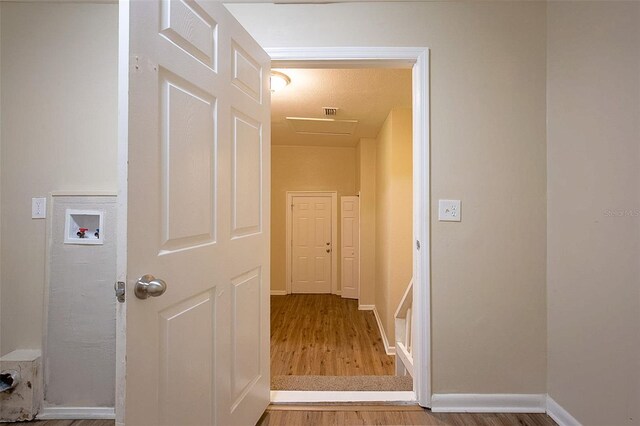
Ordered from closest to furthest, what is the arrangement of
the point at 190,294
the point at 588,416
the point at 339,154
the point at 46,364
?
the point at 190,294
the point at 588,416
the point at 46,364
the point at 339,154

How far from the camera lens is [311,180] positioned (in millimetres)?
5516

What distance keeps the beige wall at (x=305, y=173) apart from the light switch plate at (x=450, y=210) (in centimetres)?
391

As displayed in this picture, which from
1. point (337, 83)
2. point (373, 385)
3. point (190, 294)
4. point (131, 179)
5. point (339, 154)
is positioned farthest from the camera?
point (339, 154)

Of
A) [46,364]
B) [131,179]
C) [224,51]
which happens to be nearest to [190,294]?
[131,179]

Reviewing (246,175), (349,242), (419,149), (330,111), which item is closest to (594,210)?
(419,149)

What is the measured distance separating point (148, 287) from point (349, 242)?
4.76 meters

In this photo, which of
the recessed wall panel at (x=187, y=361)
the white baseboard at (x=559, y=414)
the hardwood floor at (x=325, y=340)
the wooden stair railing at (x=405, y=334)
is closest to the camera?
the recessed wall panel at (x=187, y=361)

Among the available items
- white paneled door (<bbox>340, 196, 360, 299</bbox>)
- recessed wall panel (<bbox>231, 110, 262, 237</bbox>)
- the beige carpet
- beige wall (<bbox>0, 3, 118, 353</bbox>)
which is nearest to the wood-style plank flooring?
the beige carpet

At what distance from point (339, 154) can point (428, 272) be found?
4140 millimetres

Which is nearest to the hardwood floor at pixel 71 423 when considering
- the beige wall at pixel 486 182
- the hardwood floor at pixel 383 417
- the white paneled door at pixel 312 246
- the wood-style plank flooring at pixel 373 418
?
the wood-style plank flooring at pixel 373 418

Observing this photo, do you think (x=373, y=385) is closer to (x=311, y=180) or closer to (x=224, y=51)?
(x=224, y=51)

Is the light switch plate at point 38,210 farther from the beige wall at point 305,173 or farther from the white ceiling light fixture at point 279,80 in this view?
the beige wall at point 305,173

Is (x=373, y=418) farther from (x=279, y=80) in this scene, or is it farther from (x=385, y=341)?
(x=279, y=80)

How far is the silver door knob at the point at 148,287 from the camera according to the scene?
850 millimetres
